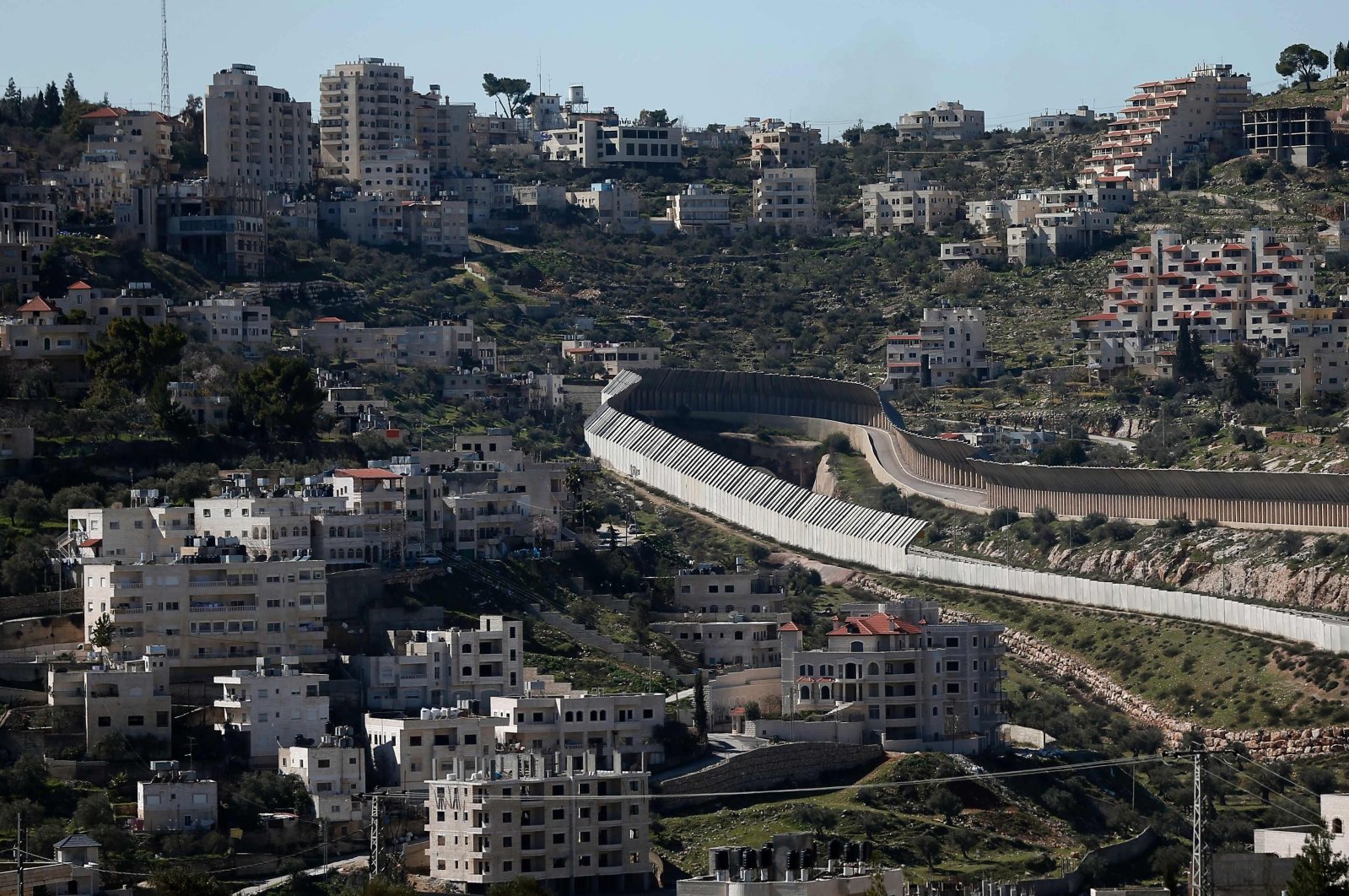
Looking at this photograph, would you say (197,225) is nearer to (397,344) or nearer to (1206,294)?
(397,344)

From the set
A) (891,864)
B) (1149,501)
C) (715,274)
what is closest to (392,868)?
(891,864)

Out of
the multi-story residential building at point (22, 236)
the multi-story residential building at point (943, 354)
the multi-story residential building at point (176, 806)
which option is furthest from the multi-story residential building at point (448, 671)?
the multi-story residential building at point (943, 354)

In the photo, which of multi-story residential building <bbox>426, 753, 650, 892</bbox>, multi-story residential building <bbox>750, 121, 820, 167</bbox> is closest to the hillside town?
multi-story residential building <bbox>426, 753, 650, 892</bbox>

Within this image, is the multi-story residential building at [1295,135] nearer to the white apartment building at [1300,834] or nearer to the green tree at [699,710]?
the green tree at [699,710]

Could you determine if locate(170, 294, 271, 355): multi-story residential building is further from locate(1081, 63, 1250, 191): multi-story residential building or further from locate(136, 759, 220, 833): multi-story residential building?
locate(1081, 63, 1250, 191): multi-story residential building

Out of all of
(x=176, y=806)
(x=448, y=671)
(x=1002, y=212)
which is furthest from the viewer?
(x=1002, y=212)

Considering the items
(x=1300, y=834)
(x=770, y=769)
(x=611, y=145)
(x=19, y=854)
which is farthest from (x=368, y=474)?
(x=611, y=145)
